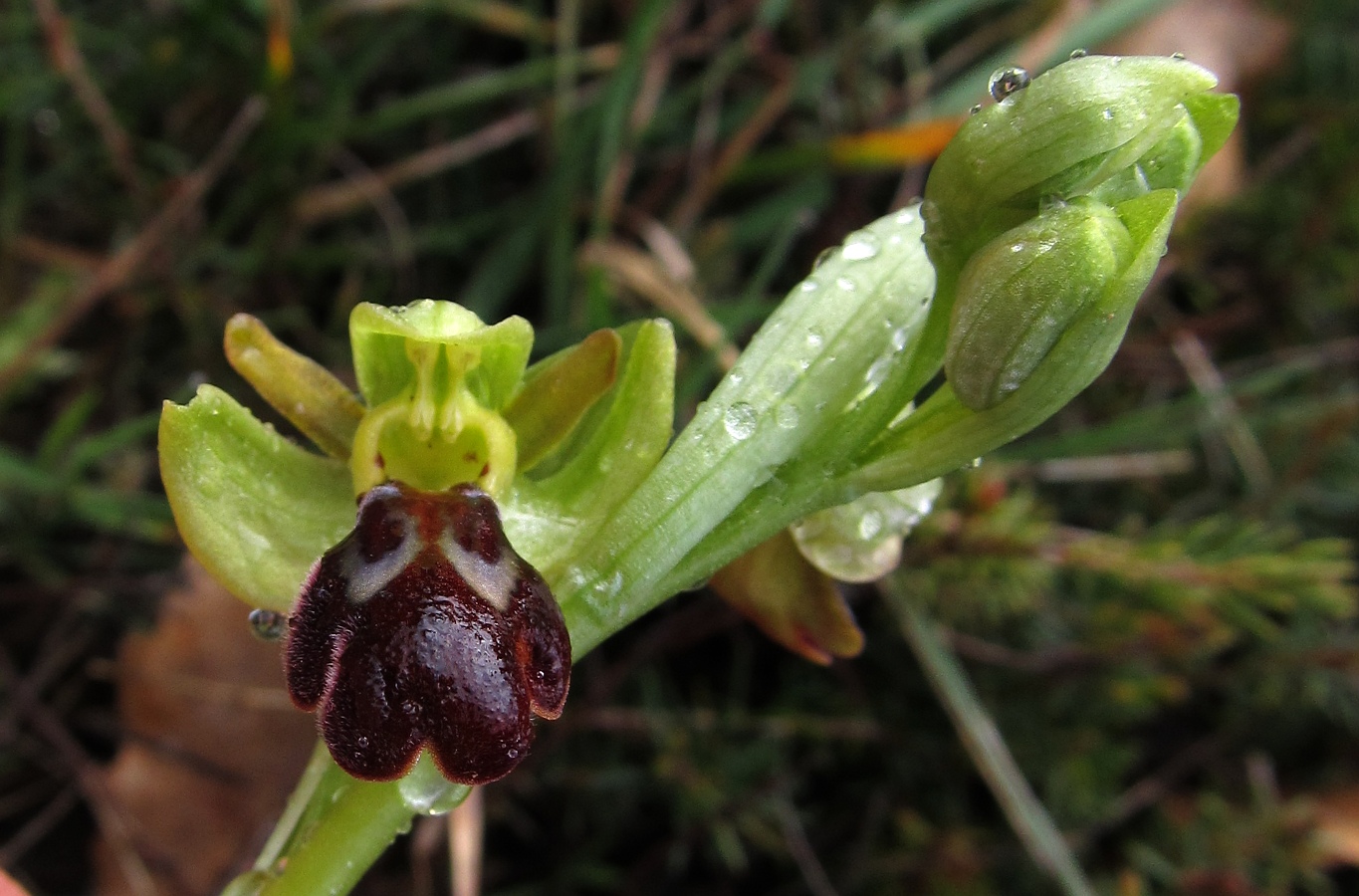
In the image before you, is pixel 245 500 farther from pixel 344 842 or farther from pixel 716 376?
pixel 716 376

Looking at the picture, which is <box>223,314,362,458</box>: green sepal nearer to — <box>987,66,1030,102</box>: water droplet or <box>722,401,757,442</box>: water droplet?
<box>722,401,757,442</box>: water droplet

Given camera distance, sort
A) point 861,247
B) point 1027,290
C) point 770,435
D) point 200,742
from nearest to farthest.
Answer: point 1027,290
point 770,435
point 861,247
point 200,742

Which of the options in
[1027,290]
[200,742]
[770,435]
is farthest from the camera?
[200,742]

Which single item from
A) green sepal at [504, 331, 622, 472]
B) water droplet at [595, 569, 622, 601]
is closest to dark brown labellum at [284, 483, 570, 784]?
water droplet at [595, 569, 622, 601]

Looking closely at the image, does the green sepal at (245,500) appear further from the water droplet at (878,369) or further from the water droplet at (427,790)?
the water droplet at (878,369)

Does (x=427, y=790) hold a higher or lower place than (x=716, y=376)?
higher

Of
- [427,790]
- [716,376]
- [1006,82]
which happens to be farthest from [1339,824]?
[427,790]

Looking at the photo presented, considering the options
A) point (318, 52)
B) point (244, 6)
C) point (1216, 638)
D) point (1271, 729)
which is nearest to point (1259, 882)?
point (1271, 729)

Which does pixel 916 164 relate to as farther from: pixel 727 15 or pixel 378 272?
pixel 378 272
